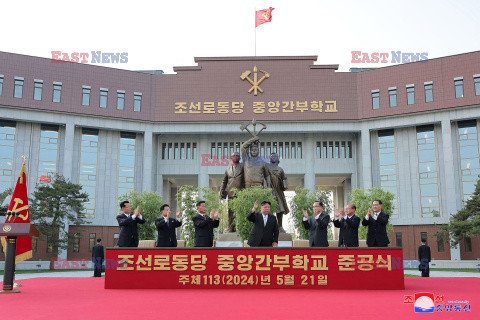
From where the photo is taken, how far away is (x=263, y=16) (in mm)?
28562

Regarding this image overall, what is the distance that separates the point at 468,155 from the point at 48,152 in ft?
89.3

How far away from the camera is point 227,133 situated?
101 feet

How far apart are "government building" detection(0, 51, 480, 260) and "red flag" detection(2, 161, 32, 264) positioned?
20.4 meters

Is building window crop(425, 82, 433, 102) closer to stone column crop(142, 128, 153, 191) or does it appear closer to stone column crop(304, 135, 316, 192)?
stone column crop(304, 135, 316, 192)

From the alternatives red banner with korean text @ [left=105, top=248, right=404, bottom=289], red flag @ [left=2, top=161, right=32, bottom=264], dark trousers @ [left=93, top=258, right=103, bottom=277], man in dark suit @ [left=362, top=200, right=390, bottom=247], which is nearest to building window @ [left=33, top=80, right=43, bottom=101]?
dark trousers @ [left=93, top=258, right=103, bottom=277]

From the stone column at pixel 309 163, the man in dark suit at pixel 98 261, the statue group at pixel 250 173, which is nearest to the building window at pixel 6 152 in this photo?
the man in dark suit at pixel 98 261

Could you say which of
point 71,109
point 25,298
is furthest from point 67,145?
point 25,298

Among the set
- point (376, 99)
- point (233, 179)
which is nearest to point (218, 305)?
point (233, 179)

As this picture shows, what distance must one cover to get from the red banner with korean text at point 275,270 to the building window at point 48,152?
23.5 metres

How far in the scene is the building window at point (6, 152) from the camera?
89.0 ft

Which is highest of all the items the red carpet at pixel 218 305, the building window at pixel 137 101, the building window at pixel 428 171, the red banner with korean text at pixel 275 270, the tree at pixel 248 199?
the building window at pixel 137 101

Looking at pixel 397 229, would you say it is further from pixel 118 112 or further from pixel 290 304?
pixel 290 304

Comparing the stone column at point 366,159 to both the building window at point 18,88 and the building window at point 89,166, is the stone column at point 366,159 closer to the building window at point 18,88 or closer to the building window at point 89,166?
the building window at point 89,166

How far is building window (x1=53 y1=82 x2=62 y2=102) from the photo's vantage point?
28.6 meters
